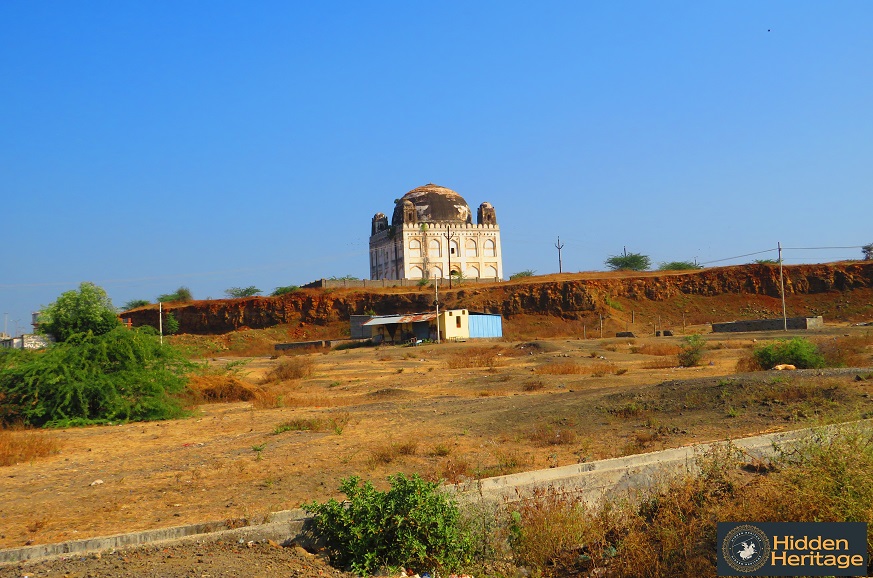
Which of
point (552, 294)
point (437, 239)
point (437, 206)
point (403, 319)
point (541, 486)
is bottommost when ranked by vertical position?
point (541, 486)

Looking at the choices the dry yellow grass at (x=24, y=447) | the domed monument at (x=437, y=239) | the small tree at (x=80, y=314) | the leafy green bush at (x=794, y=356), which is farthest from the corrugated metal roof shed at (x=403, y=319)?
the dry yellow grass at (x=24, y=447)

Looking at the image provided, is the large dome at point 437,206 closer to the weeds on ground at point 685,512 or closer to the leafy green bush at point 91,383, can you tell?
the leafy green bush at point 91,383

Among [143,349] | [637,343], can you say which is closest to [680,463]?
[143,349]

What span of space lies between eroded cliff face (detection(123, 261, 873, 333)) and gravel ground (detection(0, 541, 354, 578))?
55.2 meters

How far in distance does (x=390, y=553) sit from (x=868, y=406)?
723 cm

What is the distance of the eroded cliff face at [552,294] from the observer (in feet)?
201

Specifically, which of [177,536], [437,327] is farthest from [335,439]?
[437,327]

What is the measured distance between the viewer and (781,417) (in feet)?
35.8

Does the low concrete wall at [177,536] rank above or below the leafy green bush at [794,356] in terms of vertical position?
below

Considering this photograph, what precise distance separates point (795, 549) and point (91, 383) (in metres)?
13.3

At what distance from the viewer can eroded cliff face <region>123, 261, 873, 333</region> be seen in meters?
61.4

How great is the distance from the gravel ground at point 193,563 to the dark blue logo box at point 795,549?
8.79ft

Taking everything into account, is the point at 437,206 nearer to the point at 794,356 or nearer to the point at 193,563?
the point at 794,356

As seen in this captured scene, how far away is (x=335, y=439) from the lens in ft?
37.6
